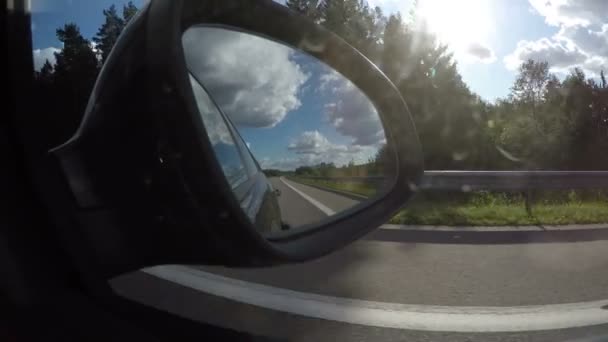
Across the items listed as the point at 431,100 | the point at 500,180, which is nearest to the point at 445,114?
the point at 431,100

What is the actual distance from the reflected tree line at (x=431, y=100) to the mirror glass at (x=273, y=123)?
0.10m

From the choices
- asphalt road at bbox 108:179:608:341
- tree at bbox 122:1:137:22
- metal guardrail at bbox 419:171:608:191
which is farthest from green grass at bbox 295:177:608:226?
tree at bbox 122:1:137:22

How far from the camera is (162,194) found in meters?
1.33

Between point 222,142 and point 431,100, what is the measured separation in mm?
23841

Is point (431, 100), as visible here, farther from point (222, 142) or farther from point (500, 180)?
point (222, 142)

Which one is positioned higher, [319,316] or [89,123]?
[89,123]

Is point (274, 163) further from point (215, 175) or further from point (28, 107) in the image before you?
point (28, 107)

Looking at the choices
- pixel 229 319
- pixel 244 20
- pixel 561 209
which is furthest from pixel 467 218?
pixel 244 20

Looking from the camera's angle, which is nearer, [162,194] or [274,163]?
[162,194]

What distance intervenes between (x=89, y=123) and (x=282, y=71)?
883mm

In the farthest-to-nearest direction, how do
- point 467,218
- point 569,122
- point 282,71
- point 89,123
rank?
1. point 569,122
2. point 467,218
3. point 282,71
4. point 89,123

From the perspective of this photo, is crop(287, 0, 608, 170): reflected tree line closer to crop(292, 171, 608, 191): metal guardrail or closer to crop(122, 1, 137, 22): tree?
crop(292, 171, 608, 191): metal guardrail

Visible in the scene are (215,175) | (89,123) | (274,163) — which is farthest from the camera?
(274,163)

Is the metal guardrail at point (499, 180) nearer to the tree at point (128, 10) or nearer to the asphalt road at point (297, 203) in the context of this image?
the asphalt road at point (297, 203)
